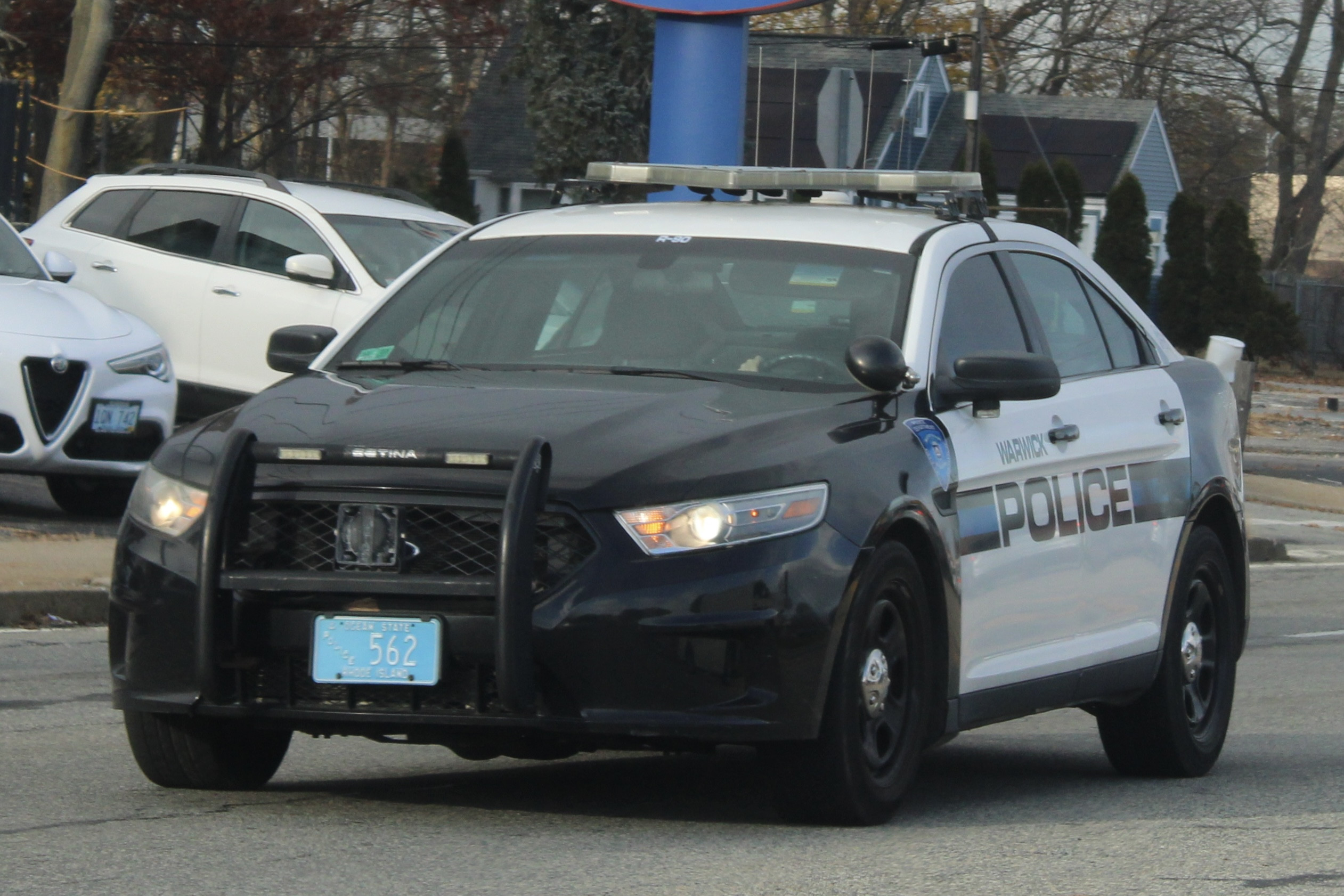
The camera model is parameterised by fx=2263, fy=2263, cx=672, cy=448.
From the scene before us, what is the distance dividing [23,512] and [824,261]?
313 inches

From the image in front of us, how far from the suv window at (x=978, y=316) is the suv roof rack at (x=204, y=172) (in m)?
8.88

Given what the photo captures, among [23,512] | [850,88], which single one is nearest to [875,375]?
[23,512]

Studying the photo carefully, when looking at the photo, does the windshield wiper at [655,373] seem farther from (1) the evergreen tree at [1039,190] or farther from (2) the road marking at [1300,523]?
(1) the evergreen tree at [1039,190]

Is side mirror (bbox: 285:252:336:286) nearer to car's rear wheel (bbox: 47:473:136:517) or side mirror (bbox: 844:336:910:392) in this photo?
car's rear wheel (bbox: 47:473:136:517)

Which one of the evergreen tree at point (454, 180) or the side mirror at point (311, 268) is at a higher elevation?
the evergreen tree at point (454, 180)

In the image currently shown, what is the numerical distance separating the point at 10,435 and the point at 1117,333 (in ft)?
21.0

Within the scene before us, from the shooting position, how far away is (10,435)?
11664mm

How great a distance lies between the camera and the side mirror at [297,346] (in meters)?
6.74

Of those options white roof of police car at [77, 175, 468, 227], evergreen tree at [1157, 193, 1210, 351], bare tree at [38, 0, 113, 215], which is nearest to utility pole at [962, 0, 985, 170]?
evergreen tree at [1157, 193, 1210, 351]

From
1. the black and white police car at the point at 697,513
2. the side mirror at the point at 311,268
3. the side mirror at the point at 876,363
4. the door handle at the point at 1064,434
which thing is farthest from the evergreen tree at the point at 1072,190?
the side mirror at the point at 876,363

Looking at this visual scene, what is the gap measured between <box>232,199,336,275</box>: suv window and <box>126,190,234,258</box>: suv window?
19 centimetres

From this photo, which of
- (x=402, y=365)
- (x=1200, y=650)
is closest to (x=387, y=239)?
(x=1200, y=650)

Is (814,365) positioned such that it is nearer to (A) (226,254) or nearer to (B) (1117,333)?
(B) (1117,333)

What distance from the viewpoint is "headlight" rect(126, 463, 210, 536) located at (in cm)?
542
